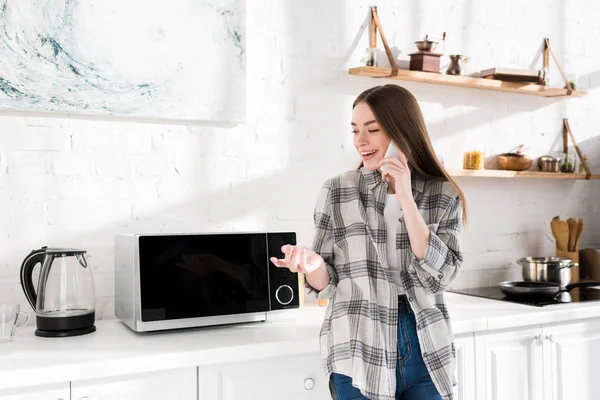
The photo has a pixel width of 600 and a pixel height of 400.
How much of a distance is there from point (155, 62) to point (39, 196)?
1.86 feet

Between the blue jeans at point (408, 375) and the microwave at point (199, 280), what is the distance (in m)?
0.41

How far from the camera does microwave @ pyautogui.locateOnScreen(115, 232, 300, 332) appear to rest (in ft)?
5.63

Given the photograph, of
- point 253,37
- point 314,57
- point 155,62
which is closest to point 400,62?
point 314,57

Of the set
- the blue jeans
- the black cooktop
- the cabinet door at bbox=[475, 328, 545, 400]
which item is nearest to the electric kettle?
the blue jeans

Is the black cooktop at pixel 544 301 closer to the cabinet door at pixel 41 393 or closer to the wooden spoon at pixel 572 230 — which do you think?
the wooden spoon at pixel 572 230

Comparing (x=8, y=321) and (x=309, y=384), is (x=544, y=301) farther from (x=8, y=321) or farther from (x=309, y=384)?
(x=8, y=321)

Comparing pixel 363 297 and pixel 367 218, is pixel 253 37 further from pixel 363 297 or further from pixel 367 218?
pixel 363 297

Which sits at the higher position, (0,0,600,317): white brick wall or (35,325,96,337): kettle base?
(0,0,600,317): white brick wall

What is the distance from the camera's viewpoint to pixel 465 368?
1.92 meters

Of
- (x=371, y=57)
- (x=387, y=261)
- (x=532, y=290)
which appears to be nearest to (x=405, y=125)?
(x=387, y=261)

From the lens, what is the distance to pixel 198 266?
69.7 inches

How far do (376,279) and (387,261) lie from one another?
0.21 feet

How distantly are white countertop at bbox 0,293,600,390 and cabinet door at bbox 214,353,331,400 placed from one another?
4 cm

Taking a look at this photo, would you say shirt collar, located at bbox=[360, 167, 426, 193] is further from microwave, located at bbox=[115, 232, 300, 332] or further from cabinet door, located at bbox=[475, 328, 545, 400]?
cabinet door, located at bbox=[475, 328, 545, 400]
